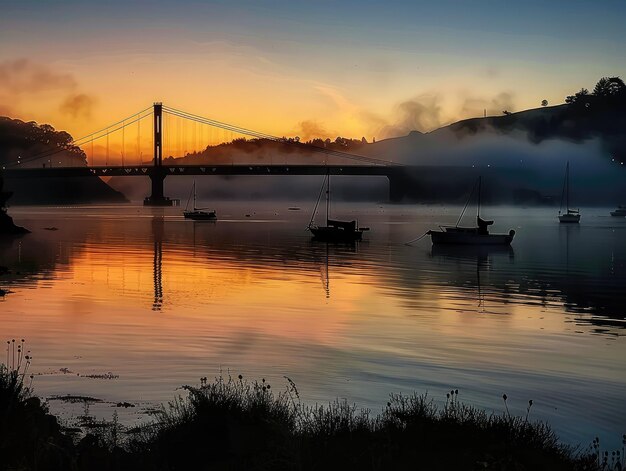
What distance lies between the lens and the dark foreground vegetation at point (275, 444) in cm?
879

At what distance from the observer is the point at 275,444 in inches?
355

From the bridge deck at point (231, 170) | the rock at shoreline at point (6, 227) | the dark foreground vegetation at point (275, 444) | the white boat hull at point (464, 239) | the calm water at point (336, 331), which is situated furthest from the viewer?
the bridge deck at point (231, 170)

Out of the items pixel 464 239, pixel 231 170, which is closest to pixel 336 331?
pixel 464 239

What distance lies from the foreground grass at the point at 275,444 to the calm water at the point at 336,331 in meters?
3.79

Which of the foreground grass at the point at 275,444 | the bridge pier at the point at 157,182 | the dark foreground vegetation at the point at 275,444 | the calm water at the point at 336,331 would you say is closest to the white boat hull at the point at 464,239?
the calm water at the point at 336,331

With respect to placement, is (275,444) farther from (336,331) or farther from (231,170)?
(231,170)

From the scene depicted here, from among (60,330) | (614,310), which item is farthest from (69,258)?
(614,310)

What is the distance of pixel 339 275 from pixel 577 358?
27789 millimetres

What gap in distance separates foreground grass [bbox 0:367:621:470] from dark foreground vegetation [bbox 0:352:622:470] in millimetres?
13

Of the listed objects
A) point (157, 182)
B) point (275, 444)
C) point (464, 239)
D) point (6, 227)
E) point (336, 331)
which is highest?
point (157, 182)

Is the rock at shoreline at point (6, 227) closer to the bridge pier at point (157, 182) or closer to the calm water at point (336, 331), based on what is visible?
the calm water at point (336, 331)

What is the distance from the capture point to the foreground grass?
8.80 meters

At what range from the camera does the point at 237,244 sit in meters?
83.7

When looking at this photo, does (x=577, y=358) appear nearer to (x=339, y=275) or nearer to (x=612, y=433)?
(x=612, y=433)
